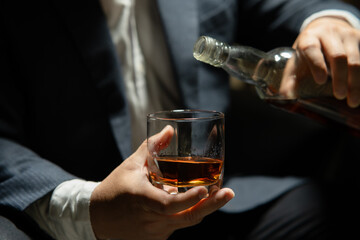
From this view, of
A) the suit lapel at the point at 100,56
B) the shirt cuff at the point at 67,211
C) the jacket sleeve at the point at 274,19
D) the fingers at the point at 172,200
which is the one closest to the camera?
the fingers at the point at 172,200

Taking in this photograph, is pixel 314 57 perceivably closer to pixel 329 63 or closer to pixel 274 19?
pixel 329 63

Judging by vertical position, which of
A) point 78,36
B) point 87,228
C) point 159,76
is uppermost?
point 78,36

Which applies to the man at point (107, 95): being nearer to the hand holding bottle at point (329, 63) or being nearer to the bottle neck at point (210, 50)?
the hand holding bottle at point (329, 63)

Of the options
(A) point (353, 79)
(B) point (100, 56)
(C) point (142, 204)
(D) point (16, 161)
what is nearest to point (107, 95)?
(B) point (100, 56)

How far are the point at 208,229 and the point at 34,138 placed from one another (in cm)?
37

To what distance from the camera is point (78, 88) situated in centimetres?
70

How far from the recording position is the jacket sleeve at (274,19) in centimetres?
83

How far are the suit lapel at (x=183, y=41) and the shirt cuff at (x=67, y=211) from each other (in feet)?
0.96

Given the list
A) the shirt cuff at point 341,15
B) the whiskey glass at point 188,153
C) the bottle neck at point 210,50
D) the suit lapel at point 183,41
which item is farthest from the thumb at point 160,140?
the shirt cuff at point 341,15

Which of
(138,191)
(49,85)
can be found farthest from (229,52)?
(49,85)

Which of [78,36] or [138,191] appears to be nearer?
[138,191]

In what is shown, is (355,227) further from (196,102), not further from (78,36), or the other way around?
(78,36)

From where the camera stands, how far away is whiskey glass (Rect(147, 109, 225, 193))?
16.6 inches

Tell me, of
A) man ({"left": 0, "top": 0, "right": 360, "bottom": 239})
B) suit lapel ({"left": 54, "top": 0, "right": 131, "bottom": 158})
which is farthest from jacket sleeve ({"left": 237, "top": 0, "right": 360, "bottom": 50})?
suit lapel ({"left": 54, "top": 0, "right": 131, "bottom": 158})
